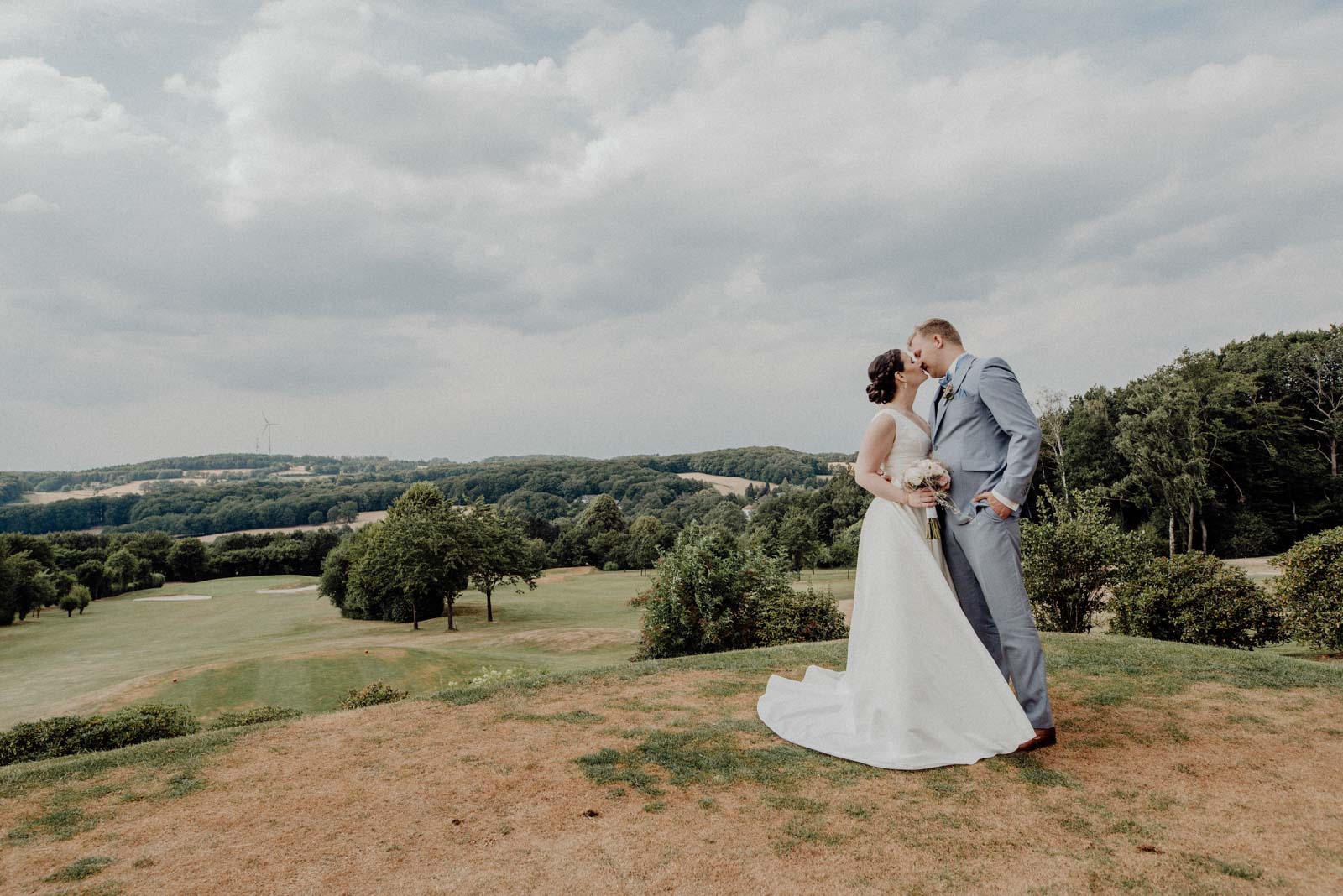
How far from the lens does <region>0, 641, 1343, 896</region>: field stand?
3338mm

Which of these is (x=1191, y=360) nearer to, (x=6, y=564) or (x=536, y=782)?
(x=536, y=782)

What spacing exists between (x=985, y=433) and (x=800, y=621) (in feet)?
33.6

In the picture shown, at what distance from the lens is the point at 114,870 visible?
351 cm

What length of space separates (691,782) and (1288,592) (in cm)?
1281

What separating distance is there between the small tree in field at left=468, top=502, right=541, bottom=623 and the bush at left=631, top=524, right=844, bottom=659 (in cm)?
2612

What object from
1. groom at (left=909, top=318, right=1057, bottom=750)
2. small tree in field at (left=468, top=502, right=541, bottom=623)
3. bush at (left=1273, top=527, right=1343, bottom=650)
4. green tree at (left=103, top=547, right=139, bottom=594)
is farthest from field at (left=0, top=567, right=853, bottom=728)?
bush at (left=1273, top=527, right=1343, bottom=650)

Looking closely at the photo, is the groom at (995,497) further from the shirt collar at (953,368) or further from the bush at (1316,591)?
the bush at (1316,591)

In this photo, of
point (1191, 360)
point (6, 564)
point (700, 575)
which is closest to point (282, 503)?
point (6, 564)

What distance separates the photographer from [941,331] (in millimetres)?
5523

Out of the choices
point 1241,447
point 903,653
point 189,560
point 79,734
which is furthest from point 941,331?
point 189,560

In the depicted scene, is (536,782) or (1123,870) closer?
(1123,870)

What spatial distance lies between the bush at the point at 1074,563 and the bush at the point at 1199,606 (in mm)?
1076

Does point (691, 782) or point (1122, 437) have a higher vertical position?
point (1122, 437)

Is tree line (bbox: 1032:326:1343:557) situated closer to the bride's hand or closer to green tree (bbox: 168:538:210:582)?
the bride's hand
